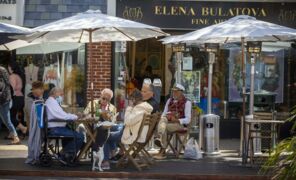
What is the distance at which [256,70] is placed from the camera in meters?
15.1

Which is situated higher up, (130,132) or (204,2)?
(204,2)

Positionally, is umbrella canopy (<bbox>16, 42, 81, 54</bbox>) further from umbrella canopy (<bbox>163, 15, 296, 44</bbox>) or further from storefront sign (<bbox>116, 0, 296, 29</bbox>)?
umbrella canopy (<bbox>163, 15, 296, 44</bbox>)

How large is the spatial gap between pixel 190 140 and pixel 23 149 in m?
3.36

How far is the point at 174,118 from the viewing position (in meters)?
11.2

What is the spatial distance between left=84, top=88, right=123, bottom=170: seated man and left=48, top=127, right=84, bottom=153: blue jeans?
0.44 m

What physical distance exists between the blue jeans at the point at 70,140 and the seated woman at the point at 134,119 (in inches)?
29.9

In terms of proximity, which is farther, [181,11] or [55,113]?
[181,11]

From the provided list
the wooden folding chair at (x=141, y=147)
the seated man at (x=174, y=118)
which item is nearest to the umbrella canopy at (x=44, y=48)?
the seated man at (x=174, y=118)

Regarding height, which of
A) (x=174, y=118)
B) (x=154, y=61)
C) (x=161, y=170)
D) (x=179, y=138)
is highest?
(x=154, y=61)

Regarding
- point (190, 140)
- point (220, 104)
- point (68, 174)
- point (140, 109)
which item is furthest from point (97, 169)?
point (220, 104)

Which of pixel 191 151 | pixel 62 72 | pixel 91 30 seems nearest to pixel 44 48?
pixel 62 72

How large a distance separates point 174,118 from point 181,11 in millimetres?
4059

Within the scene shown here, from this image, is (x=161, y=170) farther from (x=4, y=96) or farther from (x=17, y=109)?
(x=17, y=109)

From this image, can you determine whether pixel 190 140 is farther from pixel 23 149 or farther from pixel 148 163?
pixel 23 149
